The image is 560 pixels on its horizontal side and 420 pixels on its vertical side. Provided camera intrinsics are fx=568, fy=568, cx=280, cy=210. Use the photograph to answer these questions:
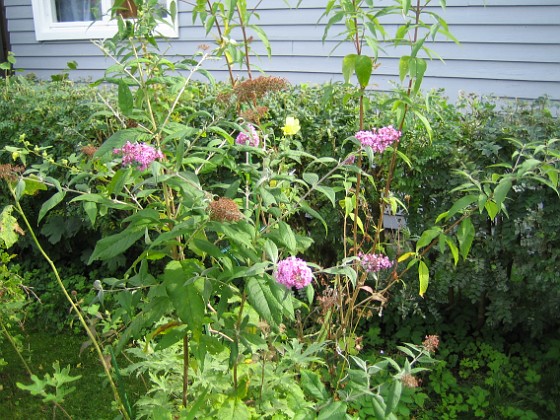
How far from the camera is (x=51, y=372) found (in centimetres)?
300

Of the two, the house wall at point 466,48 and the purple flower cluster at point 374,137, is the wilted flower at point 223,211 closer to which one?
the purple flower cluster at point 374,137

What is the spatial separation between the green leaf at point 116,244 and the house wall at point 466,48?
8.32 feet

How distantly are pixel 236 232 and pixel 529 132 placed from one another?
5.78 ft

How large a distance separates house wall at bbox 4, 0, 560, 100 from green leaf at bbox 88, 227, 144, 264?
2537 millimetres

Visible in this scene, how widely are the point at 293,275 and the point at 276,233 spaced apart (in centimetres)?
28

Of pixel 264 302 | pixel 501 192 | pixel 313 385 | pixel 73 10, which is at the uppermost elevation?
pixel 73 10

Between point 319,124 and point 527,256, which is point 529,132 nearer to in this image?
point 527,256

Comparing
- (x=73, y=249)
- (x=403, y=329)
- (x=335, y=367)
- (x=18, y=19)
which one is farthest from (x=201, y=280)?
(x=18, y=19)

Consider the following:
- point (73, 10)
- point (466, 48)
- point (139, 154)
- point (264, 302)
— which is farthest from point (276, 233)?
point (73, 10)

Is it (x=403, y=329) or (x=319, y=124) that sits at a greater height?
(x=319, y=124)

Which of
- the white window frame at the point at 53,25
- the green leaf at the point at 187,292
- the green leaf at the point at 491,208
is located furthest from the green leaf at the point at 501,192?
the white window frame at the point at 53,25

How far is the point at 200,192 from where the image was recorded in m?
1.54

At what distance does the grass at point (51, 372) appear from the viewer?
261 centimetres

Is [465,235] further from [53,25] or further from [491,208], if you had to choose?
[53,25]
